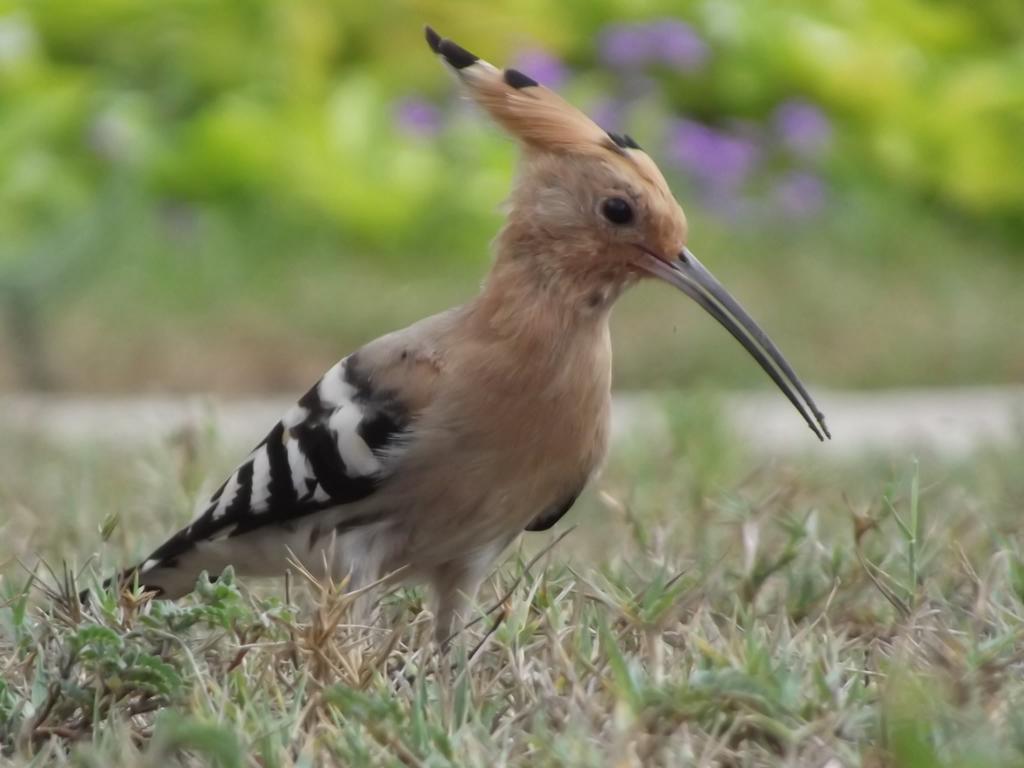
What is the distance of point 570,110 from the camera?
2809 mm

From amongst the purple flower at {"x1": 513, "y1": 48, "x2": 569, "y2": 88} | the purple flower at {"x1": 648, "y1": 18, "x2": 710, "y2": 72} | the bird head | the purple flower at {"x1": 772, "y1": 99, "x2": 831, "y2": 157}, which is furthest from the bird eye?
the purple flower at {"x1": 648, "y1": 18, "x2": 710, "y2": 72}

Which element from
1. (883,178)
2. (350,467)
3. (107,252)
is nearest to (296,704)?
(350,467)

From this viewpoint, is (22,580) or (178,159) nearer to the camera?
(22,580)

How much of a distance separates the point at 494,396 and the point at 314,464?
1.02 ft

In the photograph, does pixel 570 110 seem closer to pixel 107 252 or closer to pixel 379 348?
pixel 379 348

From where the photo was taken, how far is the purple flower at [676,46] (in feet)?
25.8

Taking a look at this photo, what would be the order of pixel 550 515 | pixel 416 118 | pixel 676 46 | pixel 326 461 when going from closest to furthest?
pixel 326 461 < pixel 550 515 < pixel 416 118 < pixel 676 46

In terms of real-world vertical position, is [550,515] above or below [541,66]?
above

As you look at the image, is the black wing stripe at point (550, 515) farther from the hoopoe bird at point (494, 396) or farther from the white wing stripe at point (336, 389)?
the white wing stripe at point (336, 389)

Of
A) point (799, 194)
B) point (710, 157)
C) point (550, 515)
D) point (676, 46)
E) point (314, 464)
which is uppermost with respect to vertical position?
point (314, 464)

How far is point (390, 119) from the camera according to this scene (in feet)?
24.6

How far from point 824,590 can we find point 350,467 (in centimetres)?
70

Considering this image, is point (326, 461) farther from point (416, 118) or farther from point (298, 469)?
point (416, 118)

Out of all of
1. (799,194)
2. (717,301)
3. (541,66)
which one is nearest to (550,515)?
(717,301)
